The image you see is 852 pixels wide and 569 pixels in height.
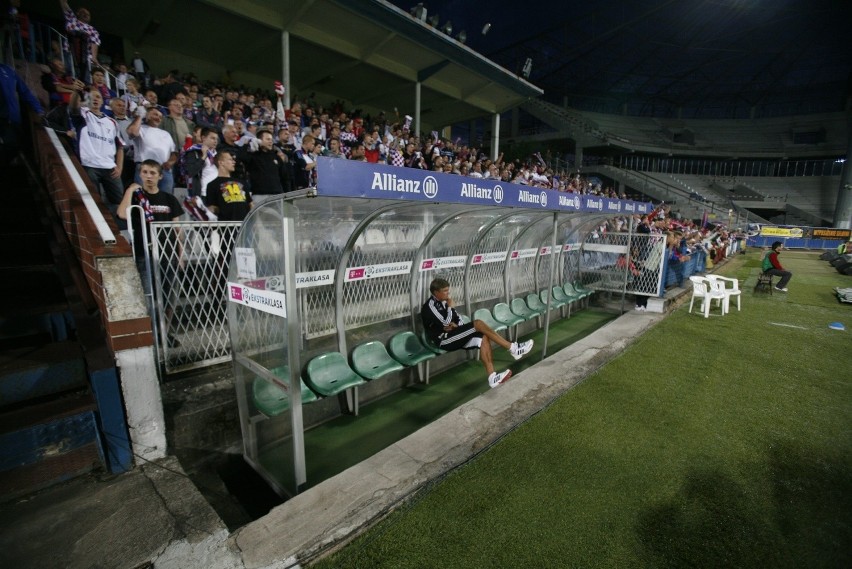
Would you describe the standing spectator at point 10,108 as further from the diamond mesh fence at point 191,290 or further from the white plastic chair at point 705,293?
the white plastic chair at point 705,293

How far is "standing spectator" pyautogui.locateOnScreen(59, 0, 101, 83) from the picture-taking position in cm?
585

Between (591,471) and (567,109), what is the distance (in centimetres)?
4818

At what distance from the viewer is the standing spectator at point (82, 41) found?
5.85m

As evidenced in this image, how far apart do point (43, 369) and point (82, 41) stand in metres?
6.51

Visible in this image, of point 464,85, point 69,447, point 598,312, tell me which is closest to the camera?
point 69,447

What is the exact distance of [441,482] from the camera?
9.07 ft

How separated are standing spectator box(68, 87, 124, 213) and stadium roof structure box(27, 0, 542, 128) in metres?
7.00

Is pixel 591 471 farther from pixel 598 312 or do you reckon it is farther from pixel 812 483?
pixel 598 312

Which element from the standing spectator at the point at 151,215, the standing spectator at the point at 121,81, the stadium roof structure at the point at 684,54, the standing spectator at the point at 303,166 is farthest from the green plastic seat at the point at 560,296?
the stadium roof structure at the point at 684,54

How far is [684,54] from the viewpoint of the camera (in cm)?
3841

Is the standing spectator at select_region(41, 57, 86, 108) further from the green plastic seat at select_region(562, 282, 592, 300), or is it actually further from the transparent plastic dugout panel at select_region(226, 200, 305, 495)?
the green plastic seat at select_region(562, 282, 592, 300)

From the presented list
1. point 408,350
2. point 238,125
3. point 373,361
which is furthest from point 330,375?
point 238,125

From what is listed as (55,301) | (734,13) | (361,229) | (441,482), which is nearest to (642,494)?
(441,482)

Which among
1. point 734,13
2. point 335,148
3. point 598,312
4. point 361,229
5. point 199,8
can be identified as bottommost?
point 598,312
